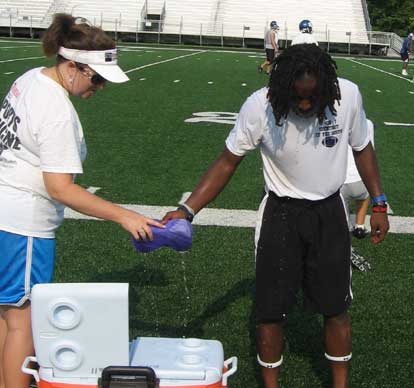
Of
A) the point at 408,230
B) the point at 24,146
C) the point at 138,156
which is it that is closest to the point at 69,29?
the point at 24,146

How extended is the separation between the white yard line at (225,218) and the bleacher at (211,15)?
3834 centimetres

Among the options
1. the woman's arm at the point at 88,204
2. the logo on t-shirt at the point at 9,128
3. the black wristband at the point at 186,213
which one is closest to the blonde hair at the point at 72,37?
the logo on t-shirt at the point at 9,128

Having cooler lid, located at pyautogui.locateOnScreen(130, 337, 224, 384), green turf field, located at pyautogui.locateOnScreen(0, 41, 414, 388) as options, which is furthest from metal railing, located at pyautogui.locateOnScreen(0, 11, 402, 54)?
cooler lid, located at pyautogui.locateOnScreen(130, 337, 224, 384)

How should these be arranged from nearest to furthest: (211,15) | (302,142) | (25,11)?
(302,142) < (25,11) < (211,15)

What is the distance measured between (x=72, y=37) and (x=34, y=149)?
47cm

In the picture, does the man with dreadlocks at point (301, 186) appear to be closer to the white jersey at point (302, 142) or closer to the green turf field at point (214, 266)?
the white jersey at point (302, 142)

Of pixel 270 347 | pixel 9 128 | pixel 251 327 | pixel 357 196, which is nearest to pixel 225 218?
pixel 357 196

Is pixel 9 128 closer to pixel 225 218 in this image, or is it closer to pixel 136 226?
pixel 136 226

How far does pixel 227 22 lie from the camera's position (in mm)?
46344

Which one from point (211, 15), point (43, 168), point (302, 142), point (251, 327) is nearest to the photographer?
point (43, 168)

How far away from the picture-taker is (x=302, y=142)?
3283 millimetres

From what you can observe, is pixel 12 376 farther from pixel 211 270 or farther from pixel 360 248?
pixel 360 248

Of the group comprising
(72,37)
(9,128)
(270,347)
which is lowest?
(270,347)

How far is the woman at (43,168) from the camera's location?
9.57 ft
